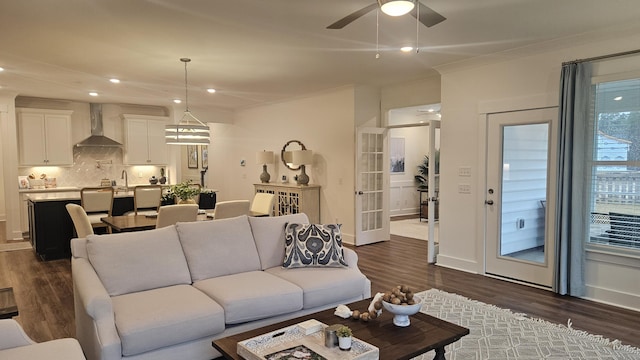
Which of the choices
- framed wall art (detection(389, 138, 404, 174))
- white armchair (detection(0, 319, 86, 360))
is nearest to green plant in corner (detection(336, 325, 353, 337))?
white armchair (detection(0, 319, 86, 360))

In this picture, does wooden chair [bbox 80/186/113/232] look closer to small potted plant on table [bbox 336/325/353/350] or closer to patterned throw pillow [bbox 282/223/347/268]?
patterned throw pillow [bbox 282/223/347/268]

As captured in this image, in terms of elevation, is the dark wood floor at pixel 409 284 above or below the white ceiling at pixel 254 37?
below

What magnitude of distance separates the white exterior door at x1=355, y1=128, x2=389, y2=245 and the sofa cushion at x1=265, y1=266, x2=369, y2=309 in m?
3.38

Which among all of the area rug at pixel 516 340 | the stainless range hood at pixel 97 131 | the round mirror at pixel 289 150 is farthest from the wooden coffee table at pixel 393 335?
the stainless range hood at pixel 97 131

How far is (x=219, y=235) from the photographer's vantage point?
3.57 metres

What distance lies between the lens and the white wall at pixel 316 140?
A: 7.03 meters

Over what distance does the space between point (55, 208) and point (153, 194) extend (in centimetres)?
154

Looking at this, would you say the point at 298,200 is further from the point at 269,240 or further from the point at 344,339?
the point at 344,339

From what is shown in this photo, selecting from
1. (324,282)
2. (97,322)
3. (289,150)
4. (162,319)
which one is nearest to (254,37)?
(324,282)

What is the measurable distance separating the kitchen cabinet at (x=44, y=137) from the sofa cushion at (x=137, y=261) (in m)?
6.48

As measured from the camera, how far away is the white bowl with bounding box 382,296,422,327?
2373 millimetres

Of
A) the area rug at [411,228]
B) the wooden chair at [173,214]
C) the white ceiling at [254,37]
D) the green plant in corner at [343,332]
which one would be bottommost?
the area rug at [411,228]

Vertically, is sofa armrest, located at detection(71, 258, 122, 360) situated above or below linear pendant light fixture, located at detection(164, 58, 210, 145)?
below

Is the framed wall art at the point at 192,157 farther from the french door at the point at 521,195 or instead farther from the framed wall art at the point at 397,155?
the french door at the point at 521,195
